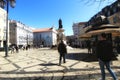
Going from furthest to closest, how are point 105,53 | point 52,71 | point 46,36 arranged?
point 46,36, point 52,71, point 105,53

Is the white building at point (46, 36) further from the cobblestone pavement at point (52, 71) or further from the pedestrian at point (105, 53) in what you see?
the pedestrian at point (105, 53)

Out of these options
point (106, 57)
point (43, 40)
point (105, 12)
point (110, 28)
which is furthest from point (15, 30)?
point (106, 57)

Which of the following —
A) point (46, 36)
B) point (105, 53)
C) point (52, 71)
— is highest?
point (46, 36)

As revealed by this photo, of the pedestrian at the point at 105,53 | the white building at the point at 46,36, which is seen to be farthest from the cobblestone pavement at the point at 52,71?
the white building at the point at 46,36

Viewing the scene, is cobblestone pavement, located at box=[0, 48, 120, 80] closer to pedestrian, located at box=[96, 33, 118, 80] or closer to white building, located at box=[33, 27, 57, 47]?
pedestrian, located at box=[96, 33, 118, 80]

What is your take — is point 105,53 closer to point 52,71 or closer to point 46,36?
point 52,71

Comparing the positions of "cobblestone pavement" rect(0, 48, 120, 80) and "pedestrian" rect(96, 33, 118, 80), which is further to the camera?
"cobblestone pavement" rect(0, 48, 120, 80)

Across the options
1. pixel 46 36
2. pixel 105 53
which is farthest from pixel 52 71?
pixel 46 36

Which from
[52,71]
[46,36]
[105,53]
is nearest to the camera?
[105,53]

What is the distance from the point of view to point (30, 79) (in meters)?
7.28

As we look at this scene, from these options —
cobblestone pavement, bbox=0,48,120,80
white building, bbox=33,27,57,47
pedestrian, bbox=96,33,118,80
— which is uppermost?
white building, bbox=33,27,57,47

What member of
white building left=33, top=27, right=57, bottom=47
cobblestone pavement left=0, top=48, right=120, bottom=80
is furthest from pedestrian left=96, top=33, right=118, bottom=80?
white building left=33, top=27, right=57, bottom=47

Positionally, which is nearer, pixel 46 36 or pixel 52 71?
pixel 52 71

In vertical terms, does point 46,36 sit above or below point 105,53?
above
